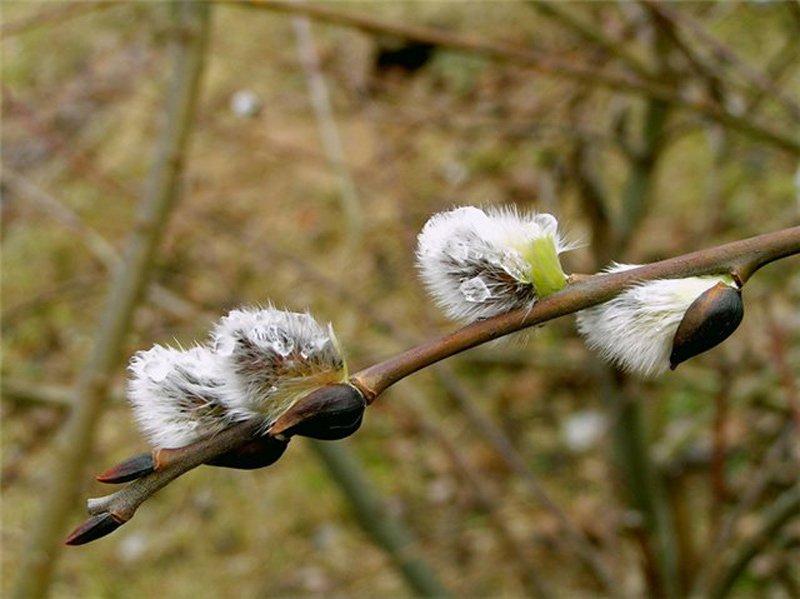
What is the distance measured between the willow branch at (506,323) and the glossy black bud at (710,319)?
0.06 feet

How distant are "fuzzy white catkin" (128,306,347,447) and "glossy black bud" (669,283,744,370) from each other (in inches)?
7.4

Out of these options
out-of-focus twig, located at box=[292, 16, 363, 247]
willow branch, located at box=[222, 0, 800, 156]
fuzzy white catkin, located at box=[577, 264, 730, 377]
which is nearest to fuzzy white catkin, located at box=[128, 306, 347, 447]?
fuzzy white catkin, located at box=[577, 264, 730, 377]

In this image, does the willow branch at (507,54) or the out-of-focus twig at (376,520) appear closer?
the willow branch at (507,54)

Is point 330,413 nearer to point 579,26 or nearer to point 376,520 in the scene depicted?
point 579,26

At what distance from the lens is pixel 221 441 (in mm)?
522

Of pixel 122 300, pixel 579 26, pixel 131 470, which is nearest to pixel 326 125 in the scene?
pixel 579 26

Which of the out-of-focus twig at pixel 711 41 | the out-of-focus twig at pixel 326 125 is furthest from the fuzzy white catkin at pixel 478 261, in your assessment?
the out-of-focus twig at pixel 326 125

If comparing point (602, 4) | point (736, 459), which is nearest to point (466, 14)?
point (602, 4)

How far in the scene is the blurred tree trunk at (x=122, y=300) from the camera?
135 centimetres

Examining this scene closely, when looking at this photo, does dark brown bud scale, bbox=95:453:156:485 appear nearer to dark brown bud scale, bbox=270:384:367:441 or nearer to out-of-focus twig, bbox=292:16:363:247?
dark brown bud scale, bbox=270:384:367:441

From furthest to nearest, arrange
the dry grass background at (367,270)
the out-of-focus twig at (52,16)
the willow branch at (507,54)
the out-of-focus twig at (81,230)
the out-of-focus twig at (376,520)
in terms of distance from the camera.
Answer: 1. the dry grass background at (367,270)
2. the out-of-focus twig at (376,520)
3. the out-of-focus twig at (81,230)
4. the out-of-focus twig at (52,16)
5. the willow branch at (507,54)

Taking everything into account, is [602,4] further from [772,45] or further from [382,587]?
[382,587]

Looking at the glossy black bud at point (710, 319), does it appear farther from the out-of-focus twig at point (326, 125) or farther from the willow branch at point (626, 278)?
→ the out-of-focus twig at point (326, 125)

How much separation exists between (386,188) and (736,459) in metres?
1.08
